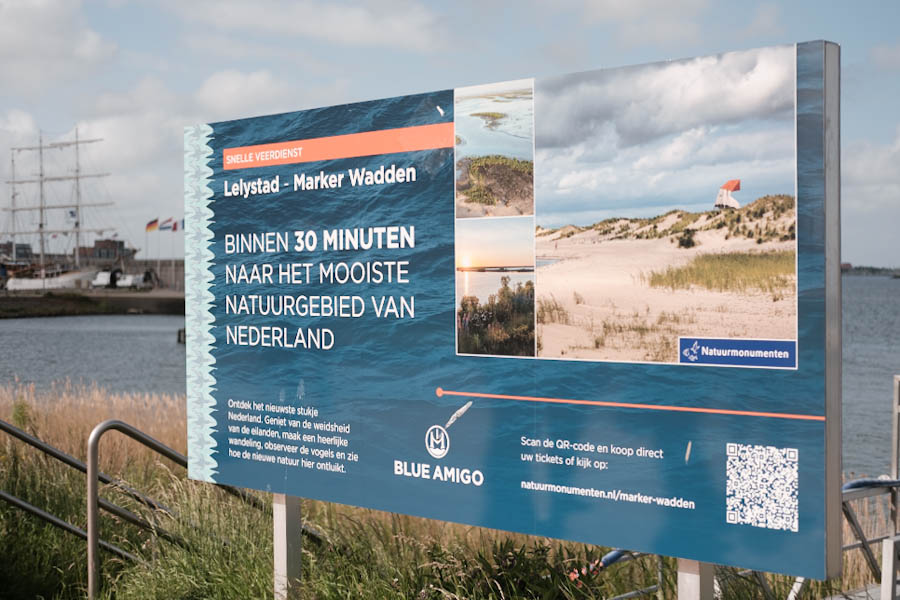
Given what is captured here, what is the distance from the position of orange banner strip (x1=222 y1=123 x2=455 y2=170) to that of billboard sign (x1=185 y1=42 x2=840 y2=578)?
1 centimetres

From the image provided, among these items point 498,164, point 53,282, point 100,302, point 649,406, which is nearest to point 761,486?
point 649,406

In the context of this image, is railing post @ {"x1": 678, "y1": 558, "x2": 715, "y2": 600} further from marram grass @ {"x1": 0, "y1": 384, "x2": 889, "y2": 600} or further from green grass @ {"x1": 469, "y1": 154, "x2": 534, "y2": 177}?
green grass @ {"x1": 469, "y1": 154, "x2": 534, "y2": 177}

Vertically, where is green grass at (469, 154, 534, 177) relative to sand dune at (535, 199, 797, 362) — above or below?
above

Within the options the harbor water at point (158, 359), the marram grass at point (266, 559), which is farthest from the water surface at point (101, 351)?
the marram grass at point (266, 559)

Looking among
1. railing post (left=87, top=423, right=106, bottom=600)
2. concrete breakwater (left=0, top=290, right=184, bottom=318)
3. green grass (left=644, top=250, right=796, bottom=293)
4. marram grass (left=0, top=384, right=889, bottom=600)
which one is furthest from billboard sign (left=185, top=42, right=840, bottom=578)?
concrete breakwater (left=0, top=290, right=184, bottom=318)

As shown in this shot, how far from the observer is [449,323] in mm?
4355

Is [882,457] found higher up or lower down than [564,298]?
lower down

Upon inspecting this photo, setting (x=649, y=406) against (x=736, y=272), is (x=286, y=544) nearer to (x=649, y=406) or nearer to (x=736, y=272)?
(x=649, y=406)

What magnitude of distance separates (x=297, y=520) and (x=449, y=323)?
5.10 ft

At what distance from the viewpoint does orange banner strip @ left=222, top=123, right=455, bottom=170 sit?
447 cm

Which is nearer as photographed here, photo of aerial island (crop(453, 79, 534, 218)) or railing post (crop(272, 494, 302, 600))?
photo of aerial island (crop(453, 79, 534, 218))

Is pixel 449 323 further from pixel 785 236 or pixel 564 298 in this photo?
pixel 785 236

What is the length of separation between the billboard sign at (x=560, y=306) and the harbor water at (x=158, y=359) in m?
0.34

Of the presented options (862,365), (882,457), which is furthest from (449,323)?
(862,365)
